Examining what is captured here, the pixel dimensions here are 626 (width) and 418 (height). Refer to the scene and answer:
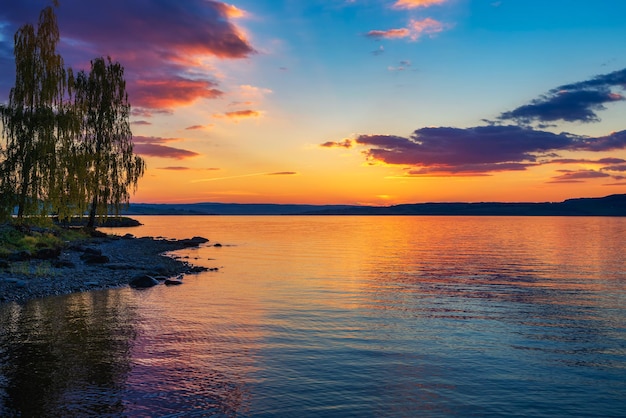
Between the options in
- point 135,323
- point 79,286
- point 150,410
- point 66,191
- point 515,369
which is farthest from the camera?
point 66,191

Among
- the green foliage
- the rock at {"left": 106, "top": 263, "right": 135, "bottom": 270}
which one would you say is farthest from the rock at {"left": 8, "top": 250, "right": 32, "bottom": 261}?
the rock at {"left": 106, "top": 263, "right": 135, "bottom": 270}

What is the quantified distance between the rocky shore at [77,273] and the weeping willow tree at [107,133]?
11717 millimetres

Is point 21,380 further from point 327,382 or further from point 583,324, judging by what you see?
point 583,324

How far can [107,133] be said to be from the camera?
177ft

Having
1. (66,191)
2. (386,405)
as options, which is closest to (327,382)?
(386,405)

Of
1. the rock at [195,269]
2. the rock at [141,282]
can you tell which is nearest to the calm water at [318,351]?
the rock at [141,282]

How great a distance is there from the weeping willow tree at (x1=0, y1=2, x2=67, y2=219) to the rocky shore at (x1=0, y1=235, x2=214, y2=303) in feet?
15.1

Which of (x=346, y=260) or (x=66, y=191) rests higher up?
(x=66, y=191)

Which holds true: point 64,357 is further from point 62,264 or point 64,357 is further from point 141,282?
point 62,264

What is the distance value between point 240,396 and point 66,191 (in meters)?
29.0

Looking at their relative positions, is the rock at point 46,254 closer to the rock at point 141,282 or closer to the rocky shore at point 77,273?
the rocky shore at point 77,273

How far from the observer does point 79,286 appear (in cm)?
2723

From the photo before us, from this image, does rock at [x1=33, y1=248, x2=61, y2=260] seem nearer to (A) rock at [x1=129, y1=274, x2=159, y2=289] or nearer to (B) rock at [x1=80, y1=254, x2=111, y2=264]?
(B) rock at [x1=80, y1=254, x2=111, y2=264]

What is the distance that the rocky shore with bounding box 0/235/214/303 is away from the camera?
989 inches
